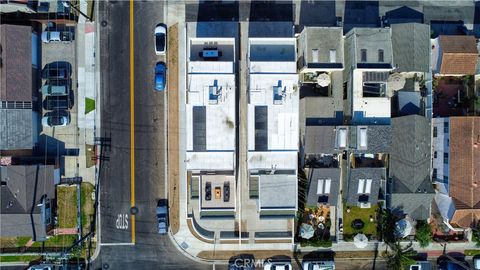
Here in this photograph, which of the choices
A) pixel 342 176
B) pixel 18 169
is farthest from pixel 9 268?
pixel 342 176

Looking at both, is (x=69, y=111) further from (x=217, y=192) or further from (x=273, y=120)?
(x=273, y=120)

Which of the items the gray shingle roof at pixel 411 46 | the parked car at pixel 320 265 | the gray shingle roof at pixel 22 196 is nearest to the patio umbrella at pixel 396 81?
the gray shingle roof at pixel 411 46

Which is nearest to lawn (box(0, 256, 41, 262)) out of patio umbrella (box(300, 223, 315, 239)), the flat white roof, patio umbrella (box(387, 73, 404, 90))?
the flat white roof

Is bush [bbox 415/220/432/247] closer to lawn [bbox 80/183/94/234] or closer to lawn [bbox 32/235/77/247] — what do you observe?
lawn [bbox 80/183/94/234]

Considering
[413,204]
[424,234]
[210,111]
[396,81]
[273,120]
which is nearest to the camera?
[210,111]

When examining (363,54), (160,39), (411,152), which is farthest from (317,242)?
(160,39)

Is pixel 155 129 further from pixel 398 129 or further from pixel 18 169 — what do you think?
pixel 398 129
